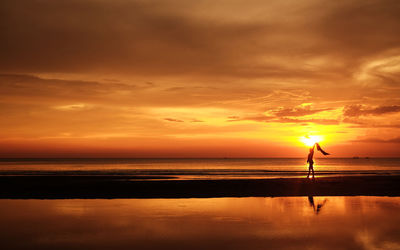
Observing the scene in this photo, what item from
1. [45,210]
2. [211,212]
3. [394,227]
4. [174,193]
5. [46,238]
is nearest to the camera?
[46,238]

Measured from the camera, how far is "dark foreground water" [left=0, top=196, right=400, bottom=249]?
36.0 feet

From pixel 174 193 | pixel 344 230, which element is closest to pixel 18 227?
pixel 344 230

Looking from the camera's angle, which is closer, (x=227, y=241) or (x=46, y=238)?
(x=227, y=241)

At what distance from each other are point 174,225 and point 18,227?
527 cm

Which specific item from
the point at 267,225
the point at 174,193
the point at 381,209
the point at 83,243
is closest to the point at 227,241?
the point at 267,225

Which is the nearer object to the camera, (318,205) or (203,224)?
(203,224)

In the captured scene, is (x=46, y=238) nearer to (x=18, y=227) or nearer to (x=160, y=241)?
(x=18, y=227)

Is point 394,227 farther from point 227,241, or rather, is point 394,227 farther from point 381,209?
point 227,241

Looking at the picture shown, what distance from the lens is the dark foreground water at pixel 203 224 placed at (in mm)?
10984

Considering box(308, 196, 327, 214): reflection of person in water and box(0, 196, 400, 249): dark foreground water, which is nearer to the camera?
box(0, 196, 400, 249): dark foreground water

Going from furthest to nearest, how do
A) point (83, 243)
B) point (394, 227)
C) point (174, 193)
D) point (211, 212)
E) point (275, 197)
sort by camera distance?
point (174, 193), point (275, 197), point (211, 212), point (394, 227), point (83, 243)

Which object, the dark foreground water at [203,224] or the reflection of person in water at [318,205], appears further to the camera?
the reflection of person in water at [318,205]

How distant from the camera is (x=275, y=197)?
22.5 metres

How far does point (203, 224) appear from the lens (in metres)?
13.8
